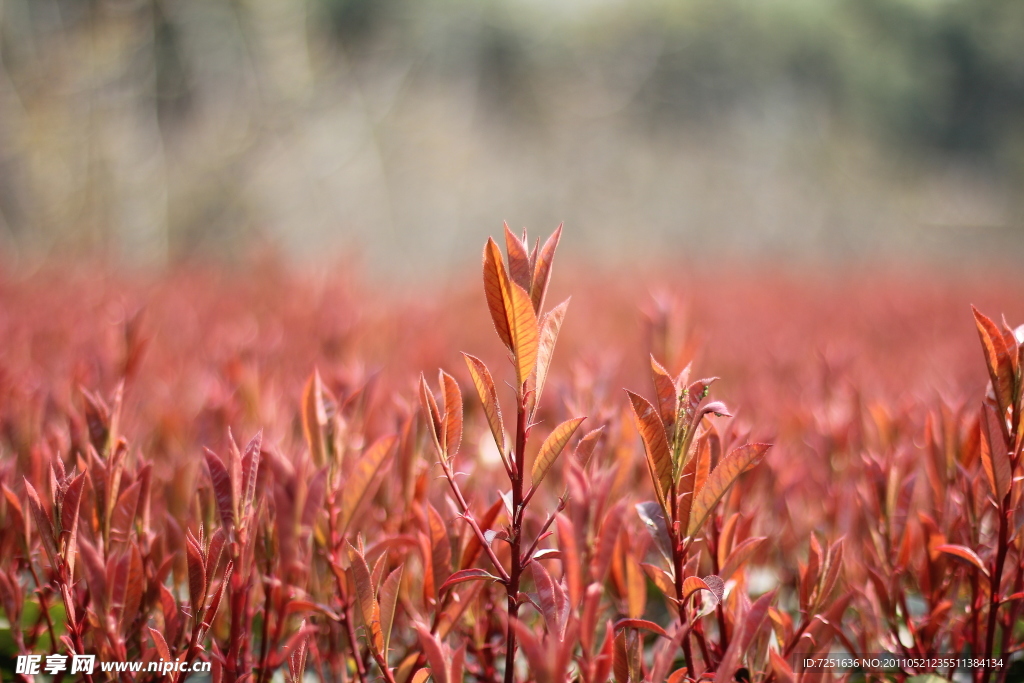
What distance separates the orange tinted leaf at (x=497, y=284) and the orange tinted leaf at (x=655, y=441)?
0.53 ft

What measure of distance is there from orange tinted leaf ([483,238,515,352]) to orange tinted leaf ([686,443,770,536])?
267 millimetres

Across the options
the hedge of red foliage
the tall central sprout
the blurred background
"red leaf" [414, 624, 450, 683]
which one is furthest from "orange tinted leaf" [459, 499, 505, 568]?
the blurred background

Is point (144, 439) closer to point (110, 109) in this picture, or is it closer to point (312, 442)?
point (312, 442)

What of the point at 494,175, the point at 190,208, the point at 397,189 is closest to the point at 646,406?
the point at 190,208

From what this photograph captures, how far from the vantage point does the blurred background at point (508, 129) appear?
21.3 ft

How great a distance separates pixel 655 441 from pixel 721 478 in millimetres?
85

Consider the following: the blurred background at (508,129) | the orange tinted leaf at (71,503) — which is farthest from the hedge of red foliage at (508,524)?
the blurred background at (508,129)

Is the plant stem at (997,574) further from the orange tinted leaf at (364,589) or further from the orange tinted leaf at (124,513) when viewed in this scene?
the orange tinted leaf at (124,513)

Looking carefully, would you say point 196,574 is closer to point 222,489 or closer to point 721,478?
point 222,489

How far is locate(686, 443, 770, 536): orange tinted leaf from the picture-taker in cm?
74

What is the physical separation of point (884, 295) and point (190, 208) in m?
6.48

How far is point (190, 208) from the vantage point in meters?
6.75

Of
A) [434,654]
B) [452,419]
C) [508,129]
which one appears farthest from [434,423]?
[508,129]

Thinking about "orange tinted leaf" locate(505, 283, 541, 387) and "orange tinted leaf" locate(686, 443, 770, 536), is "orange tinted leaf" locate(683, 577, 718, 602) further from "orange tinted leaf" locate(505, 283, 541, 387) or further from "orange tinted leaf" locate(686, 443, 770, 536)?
"orange tinted leaf" locate(505, 283, 541, 387)
